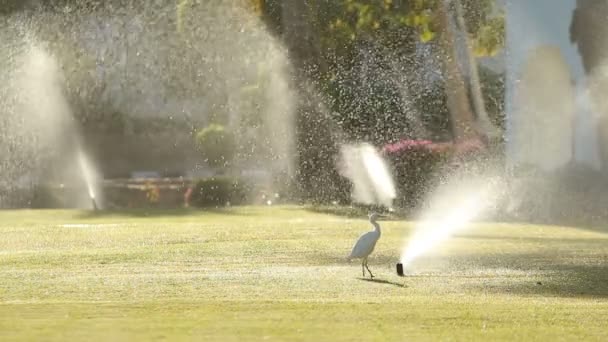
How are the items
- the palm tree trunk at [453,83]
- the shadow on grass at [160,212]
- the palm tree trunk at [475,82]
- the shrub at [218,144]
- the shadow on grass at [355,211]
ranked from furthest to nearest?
the shrub at [218,144], the palm tree trunk at [453,83], the palm tree trunk at [475,82], the shadow on grass at [160,212], the shadow on grass at [355,211]

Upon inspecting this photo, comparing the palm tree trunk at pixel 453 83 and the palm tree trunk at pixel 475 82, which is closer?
the palm tree trunk at pixel 475 82

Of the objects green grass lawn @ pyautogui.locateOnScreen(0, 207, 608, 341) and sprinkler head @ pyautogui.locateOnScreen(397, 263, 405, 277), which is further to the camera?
sprinkler head @ pyautogui.locateOnScreen(397, 263, 405, 277)

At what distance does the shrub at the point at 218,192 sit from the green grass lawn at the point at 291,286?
38.6 feet

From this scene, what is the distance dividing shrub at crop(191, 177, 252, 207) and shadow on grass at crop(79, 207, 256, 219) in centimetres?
524

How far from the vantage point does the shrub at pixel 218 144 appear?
41.2 meters

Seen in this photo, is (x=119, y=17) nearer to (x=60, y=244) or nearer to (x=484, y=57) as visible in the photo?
(x=484, y=57)

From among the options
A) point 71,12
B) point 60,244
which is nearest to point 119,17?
point 71,12

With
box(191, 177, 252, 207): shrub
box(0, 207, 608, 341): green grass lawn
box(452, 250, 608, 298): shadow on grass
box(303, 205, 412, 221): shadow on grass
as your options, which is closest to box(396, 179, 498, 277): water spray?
box(0, 207, 608, 341): green grass lawn

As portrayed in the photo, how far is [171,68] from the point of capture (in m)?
43.4

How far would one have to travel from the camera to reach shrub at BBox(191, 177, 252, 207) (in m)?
35.1

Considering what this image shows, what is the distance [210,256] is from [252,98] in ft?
70.6

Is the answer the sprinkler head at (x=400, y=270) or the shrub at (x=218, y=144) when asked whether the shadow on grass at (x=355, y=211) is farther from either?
the sprinkler head at (x=400, y=270)

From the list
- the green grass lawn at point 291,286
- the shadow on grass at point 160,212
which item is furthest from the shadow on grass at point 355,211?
the green grass lawn at point 291,286

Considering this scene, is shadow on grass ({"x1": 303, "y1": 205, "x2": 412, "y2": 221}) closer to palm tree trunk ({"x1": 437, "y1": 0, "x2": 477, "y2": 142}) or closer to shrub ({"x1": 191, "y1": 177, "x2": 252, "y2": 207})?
palm tree trunk ({"x1": 437, "y1": 0, "x2": 477, "y2": 142})
